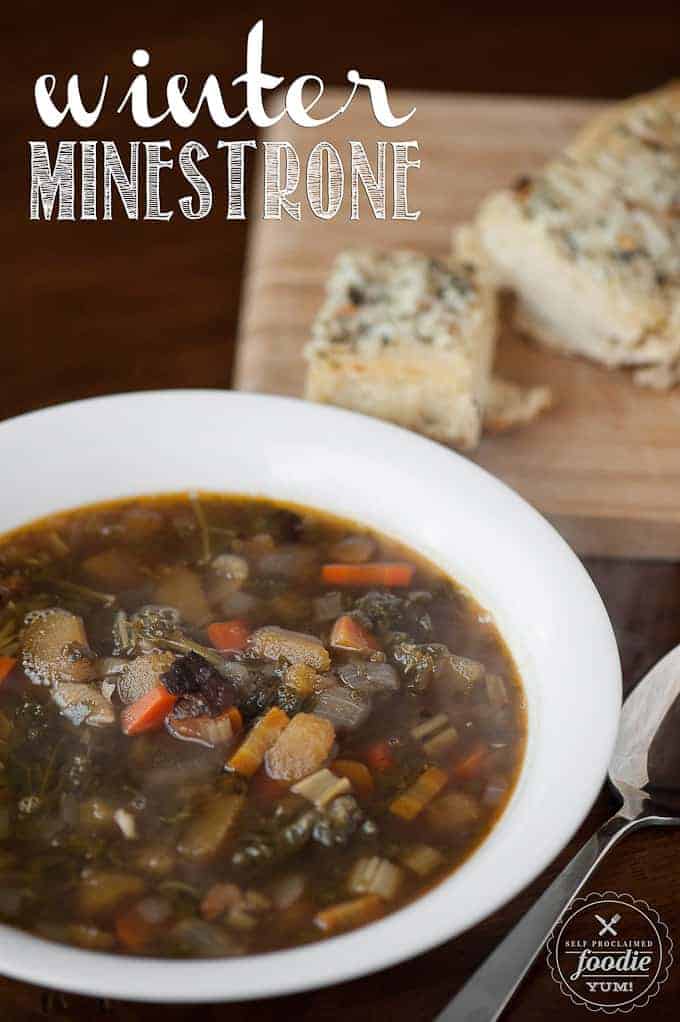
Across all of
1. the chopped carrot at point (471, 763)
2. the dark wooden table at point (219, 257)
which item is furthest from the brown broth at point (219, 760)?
the dark wooden table at point (219, 257)

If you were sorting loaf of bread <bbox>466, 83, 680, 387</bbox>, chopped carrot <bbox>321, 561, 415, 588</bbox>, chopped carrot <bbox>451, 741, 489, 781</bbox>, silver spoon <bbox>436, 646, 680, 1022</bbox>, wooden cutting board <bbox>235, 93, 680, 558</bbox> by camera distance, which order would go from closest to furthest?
silver spoon <bbox>436, 646, 680, 1022</bbox> < chopped carrot <bbox>451, 741, 489, 781</bbox> < chopped carrot <bbox>321, 561, 415, 588</bbox> < wooden cutting board <bbox>235, 93, 680, 558</bbox> < loaf of bread <bbox>466, 83, 680, 387</bbox>

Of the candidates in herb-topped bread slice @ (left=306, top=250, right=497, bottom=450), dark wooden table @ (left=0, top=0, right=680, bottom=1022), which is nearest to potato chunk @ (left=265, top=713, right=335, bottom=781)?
dark wooden table @ (left=0, top=0, right=680, bottom=1022)

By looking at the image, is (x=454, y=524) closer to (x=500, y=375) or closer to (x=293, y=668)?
(x=293, y=668)

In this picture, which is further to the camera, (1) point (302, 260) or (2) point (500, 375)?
(1) point (302, 260)

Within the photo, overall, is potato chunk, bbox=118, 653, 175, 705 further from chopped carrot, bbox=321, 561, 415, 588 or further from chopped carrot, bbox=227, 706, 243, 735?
chopped carrot, bbox=321, 561, 415, 588

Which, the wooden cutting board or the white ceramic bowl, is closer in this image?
the white ceramic bowl

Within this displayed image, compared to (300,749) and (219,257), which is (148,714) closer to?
(300,749)

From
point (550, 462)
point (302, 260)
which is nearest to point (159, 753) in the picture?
point (550, 462)
